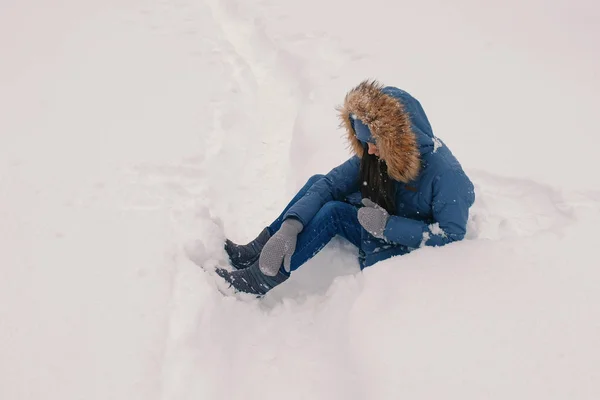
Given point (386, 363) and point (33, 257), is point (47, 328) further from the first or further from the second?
point (386, 363)

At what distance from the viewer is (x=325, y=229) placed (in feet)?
9.62

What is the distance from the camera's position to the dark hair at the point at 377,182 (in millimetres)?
2804

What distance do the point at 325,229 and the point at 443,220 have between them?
65 centimetres

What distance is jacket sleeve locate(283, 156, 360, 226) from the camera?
2975 millimetres

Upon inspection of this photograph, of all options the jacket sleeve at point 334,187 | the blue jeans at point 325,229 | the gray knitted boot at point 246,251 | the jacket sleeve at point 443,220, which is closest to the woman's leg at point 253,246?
the gray knitted boot at point 246,251

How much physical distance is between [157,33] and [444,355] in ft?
18.2

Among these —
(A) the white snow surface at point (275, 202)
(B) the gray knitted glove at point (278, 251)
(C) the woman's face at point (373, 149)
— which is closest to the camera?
(A) the white snow surface at point (275, 202)

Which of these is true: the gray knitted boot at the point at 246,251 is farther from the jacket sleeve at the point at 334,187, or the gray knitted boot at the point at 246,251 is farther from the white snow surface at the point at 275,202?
the jacket sleeve at the point at 334,187

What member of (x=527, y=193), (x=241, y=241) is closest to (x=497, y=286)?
(x=527, y=193)

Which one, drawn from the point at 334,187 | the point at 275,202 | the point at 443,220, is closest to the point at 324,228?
the point at 334,187

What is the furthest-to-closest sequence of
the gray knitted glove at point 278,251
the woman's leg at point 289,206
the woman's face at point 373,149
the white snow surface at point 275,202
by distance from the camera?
the woman's leg at point 289,206, the gray knitted glove at point 278,251, the woman's face at point 373,149, the white snow surface at point 275,202

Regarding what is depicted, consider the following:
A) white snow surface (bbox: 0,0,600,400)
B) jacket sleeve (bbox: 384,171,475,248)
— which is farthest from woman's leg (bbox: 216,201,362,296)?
jacket sleeve (bbox: 384,171,475,248)

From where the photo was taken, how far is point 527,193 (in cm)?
372

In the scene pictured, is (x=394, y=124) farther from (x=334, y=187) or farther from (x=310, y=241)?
(x=310, y=241)
